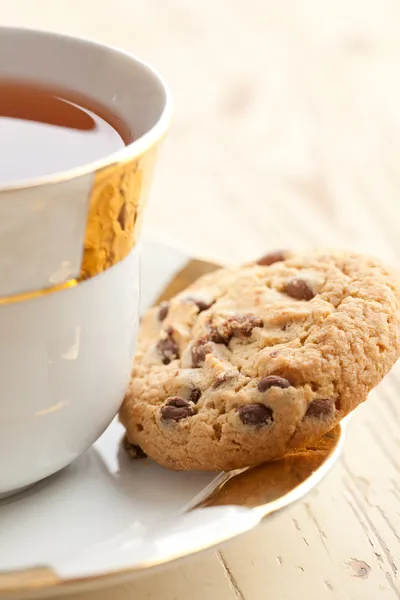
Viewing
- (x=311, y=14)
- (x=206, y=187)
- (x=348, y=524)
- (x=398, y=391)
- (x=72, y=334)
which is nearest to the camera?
(x=72, y=334)

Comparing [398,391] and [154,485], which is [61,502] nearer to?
[154,485]

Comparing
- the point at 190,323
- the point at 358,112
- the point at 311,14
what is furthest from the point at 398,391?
the point at 311,14

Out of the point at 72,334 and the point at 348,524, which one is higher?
the point at 72,334

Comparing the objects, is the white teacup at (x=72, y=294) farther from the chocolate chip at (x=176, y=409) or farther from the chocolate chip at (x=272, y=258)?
the chocolate chip at (x=272, y=258)

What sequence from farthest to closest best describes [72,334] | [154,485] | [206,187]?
[206,187] → [154,485] → [72,334]

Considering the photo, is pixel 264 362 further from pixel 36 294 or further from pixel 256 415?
pixel 36 294

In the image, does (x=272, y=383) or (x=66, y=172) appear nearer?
(x=66, y=172)

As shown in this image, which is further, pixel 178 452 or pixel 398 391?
pixel 398 391

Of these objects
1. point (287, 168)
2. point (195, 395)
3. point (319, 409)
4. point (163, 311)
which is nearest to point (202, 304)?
point (163, 311)

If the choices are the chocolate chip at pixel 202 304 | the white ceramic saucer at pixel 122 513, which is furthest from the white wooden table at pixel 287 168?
the chocolate chip at pixel 202 304
